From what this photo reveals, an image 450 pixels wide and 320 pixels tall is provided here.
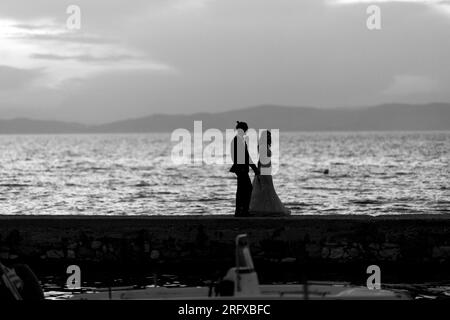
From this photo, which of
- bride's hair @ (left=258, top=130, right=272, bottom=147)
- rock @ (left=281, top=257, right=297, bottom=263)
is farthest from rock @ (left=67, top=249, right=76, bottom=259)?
bride's hair @ (left=258, top=130, right=272, bottom=147)

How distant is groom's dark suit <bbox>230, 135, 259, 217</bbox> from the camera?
1766cm

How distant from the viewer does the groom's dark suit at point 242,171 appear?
17.7 m

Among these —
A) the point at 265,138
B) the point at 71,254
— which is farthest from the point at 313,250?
the point at 71,254

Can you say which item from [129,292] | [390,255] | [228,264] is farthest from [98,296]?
[390,255]

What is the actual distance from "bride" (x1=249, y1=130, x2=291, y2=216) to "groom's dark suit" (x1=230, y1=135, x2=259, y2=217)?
0.41 feet

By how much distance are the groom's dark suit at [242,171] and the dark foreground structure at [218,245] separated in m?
0.93

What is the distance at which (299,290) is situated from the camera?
35.4ft

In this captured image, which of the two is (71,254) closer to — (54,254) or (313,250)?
(54,254)

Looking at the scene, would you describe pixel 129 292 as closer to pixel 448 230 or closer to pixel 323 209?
pixel 448 230

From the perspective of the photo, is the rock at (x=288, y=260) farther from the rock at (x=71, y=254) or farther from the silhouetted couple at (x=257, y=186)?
the rock at (x=71, y=254)

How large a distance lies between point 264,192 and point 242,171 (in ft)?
1.94

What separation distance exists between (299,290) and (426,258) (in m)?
6.35

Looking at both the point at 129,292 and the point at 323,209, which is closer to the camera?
the point at 129,292

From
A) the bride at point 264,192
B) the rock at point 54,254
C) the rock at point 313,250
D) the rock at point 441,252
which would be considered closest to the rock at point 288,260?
the rock at point 313,250
